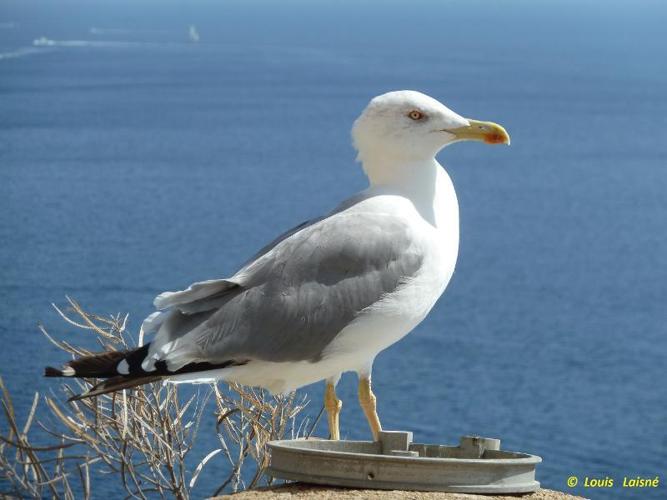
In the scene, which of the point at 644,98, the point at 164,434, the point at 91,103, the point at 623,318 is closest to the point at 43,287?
the point at 623,318

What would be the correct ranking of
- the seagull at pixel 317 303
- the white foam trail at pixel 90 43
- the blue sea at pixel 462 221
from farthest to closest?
the white foam trail at pixel 90 43 < the blue sea at pixel 462 221 < the seagull at pixel 317 303

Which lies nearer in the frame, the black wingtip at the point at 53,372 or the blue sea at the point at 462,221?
the black wingtip at the point at 53,372

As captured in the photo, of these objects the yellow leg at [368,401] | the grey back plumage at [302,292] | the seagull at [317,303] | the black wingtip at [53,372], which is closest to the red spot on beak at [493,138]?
the seagull at [317,303]

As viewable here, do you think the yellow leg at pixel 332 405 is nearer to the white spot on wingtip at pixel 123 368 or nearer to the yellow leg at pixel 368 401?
the yellow leg at pixel 368 401

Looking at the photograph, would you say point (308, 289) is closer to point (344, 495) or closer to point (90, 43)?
point (344, 495)

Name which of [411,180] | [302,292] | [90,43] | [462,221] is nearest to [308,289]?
[302,292]

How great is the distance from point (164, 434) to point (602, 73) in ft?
470

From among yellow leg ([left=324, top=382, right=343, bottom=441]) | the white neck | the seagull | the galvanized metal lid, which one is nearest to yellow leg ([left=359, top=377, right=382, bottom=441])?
the seagull

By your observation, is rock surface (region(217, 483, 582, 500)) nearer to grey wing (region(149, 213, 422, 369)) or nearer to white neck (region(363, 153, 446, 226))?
grey wing (region(149, 213, 422, 369))

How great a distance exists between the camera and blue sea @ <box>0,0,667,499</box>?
116 ft

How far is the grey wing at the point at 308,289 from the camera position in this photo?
6.35 m

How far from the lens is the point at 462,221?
6284 cm

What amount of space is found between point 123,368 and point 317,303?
1056 mm

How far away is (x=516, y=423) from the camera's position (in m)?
35.0
